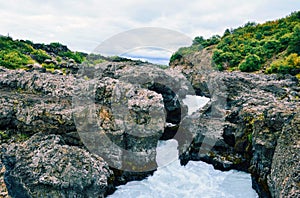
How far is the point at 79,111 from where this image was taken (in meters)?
11.5

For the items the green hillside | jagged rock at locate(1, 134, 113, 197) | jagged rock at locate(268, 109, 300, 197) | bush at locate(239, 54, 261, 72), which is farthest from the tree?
jagged rock at locate(1, 134, 113, 197)

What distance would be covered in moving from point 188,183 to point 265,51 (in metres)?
34.5

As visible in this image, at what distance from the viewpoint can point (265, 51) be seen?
4034cm

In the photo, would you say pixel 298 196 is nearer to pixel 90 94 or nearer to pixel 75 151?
pixel 75 151

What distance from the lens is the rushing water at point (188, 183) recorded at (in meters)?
10.5

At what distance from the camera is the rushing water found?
34.4 ft

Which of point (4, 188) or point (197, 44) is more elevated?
point (197, 44)

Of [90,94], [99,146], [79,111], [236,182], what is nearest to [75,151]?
[99,146]

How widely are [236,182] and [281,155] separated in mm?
3581

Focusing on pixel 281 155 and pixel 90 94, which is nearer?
pixel 281 155

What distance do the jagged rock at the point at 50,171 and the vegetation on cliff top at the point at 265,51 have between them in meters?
27.5

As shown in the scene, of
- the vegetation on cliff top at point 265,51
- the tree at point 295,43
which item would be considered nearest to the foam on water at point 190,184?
the vegetation on cliff top at point 265,51

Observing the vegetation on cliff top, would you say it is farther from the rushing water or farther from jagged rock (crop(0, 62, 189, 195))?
jagged rock (crop(0, 62, 189, 195))

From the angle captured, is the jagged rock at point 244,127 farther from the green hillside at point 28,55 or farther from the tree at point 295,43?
the green hillside at point 28,55
